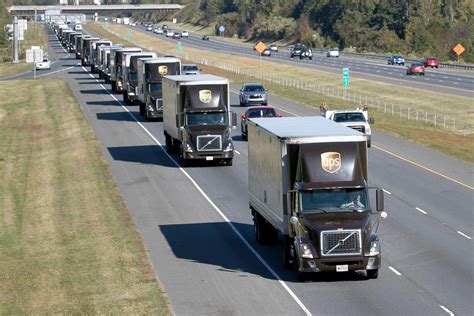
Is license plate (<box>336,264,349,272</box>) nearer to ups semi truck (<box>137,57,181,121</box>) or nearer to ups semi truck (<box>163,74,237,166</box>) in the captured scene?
ups semi truck (<box>163,74,237,166</box>)

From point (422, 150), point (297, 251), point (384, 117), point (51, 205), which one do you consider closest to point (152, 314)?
point (297, 251)

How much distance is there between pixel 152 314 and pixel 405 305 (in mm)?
4920

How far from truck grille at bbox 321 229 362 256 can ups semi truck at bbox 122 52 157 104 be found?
4819 cm

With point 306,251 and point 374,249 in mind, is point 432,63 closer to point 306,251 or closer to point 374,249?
point 374,249

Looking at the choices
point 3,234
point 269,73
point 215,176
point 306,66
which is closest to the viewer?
point 3,234

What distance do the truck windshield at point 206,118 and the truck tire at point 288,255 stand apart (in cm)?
1892

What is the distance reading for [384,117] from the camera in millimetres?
69250

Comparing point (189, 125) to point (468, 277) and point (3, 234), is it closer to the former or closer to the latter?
point (3, 234)

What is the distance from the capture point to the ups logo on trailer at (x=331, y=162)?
23875 millimetres

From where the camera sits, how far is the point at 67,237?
1217 inches

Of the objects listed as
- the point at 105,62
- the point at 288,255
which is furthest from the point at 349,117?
the point at 105,62

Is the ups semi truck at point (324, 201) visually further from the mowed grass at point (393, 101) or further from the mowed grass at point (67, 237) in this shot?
the mowed grass at point (393, 101)

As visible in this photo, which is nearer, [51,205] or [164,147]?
[51,205]

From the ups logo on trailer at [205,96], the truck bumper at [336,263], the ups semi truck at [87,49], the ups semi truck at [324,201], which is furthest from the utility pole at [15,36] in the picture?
the truck bumper at [336,263]
